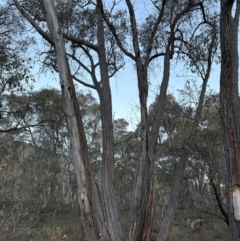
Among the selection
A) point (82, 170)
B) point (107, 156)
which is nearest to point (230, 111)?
point (82, 170)

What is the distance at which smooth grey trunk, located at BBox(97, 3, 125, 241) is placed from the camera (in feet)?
16.4

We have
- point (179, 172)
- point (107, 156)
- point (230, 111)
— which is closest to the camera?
point (230, 111)

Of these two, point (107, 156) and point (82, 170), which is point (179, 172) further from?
point (82, 170)

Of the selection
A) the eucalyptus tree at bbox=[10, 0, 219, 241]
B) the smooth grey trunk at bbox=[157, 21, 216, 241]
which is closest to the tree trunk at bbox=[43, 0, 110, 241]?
the eucalyptus tree at bbox=[10, 0, 219, 241]

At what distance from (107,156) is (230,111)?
223 cm

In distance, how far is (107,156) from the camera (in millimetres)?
5512

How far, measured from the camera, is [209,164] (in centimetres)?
812

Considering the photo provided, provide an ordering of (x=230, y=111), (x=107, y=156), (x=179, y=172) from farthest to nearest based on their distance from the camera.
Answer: (x=179, y=172), (x=107, y=156), (x=230, y=111)

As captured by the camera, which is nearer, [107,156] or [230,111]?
[230,111]

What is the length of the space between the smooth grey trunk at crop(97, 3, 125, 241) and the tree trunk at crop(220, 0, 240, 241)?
67.1 inches

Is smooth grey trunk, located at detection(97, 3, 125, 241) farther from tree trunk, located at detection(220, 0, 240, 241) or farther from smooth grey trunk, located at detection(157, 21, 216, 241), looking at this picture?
smooth grey trunk, located at detection(157, 21, 216, 241)

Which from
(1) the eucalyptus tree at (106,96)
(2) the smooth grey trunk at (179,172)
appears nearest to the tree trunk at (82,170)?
(1) the eucalyptus tree at (106,96)

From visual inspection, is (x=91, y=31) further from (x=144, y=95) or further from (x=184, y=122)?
(x=184, y=122)

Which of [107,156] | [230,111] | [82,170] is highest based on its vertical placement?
[230,111]
